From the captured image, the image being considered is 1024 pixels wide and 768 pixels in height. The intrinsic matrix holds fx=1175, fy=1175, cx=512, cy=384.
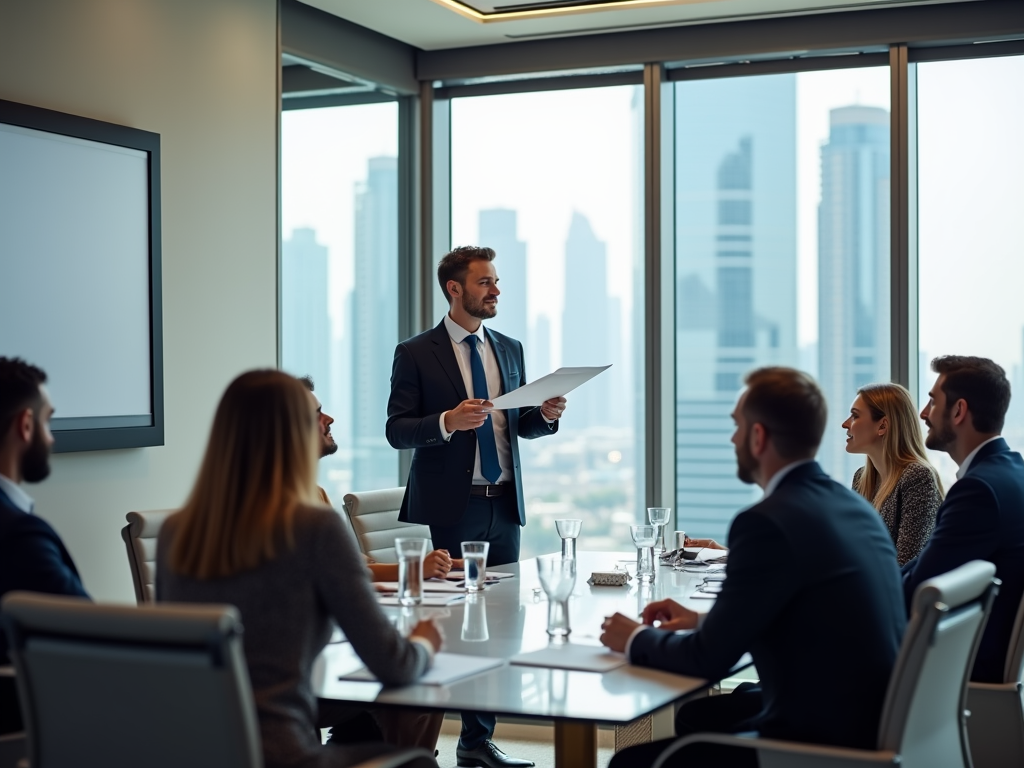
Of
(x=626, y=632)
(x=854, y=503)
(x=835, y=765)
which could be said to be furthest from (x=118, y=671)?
(x=854, y=503)

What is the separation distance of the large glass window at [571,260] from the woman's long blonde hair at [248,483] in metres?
3.67

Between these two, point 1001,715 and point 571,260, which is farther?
point 571,260

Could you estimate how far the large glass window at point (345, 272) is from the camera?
17.1ft

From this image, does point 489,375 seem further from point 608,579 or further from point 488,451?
point 608,579

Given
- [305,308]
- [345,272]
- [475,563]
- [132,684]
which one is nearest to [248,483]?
[132,684]

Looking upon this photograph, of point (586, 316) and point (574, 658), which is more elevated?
point (586, 316)


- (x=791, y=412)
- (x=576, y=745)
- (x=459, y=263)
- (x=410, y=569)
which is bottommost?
(x=576, y=745)

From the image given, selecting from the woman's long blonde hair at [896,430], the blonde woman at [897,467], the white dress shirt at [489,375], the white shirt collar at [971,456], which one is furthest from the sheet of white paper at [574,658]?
the white dress shirt at [489,375]

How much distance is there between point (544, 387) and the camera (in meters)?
3.84

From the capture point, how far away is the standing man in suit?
4.18 meters

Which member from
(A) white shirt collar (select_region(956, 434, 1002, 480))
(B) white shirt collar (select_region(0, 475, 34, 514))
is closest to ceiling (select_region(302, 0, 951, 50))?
(A) white shirt collar (select_region(956, 434, 1002, 480))

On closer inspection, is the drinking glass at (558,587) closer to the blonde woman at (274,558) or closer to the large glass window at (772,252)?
the blonde woman at (274,558)

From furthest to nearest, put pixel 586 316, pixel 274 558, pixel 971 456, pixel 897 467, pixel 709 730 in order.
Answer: pixel 586 316
pixel 897 467
pixel 971 456
pixel 709 730
pixel 274 558

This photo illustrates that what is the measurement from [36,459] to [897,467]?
8.34 feet
